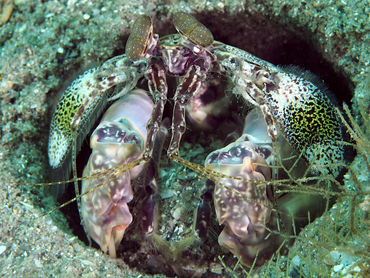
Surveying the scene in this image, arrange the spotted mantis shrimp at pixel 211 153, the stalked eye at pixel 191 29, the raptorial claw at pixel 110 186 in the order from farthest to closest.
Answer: the raptorial claw at pixel 110 186
the spotted mantis shrimp at pixel 211 153
the stalked eye at pixel 191 29

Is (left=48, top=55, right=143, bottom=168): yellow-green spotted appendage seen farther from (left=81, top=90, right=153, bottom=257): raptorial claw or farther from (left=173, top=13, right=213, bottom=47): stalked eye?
(left=173, top=13, right=213, bottom=47): stalked eye

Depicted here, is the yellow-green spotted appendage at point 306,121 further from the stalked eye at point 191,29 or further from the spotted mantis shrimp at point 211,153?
the stalked eye at point 191,29

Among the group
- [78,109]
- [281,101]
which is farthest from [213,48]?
[78,109]

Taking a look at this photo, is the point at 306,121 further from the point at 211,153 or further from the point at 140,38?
the point at 140,38

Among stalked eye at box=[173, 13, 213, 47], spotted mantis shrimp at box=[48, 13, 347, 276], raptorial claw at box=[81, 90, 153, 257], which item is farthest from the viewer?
raptorial claw at box=[81, 90, 153, 257]

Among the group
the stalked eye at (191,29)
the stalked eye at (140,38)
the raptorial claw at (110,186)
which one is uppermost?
the stalked eye at (191,29)

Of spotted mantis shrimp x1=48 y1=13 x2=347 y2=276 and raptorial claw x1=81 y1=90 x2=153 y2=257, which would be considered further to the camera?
raptorial claw x1=81 y1=90 x2=153 y2=257

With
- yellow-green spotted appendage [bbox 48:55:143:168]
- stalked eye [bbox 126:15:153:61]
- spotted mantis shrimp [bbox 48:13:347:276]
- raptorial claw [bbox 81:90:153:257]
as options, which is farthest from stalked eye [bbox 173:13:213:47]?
raptorial claw [bbox 81:90:153:257]

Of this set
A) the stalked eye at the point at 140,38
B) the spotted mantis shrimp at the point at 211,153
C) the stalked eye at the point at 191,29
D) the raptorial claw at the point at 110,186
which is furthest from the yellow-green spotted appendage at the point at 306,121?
the raptorial claw at the point at 110,186

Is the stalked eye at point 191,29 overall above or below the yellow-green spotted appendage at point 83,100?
above
